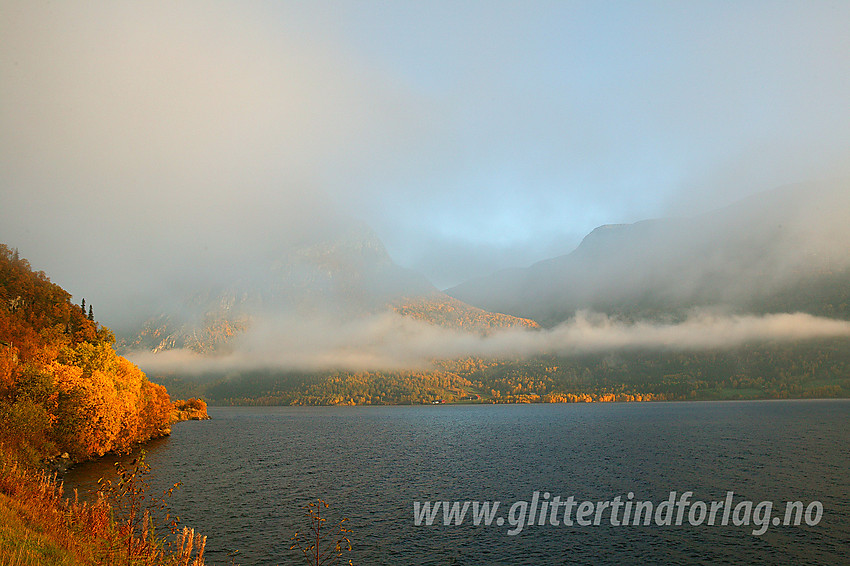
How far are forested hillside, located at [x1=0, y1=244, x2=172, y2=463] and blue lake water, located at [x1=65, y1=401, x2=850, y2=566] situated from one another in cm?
621

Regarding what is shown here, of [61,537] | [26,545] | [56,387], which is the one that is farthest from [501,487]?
[56,387]

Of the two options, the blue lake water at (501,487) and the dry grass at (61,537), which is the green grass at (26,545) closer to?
the dry grass at (61,537)

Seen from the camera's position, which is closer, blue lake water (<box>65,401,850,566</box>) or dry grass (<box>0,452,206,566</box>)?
dry grass (<box>0,452,206,566</box>)

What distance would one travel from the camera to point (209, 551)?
3772 cm

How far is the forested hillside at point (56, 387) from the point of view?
60.6 m

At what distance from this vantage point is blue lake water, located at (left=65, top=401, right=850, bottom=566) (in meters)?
38.7

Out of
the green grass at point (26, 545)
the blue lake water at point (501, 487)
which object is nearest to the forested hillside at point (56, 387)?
the blue lake water at point (501, 487)

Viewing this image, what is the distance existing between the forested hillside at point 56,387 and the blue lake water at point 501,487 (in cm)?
621

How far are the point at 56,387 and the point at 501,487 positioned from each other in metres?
70.4

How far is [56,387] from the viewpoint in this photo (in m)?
67.0

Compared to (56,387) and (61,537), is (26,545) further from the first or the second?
(56,387)

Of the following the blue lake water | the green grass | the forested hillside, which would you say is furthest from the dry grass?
the forested hillside

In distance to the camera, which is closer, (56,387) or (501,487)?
(501,487)

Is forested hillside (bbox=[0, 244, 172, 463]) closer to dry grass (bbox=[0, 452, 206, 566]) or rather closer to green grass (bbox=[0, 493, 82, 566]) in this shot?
dry grass (bbox=[0, 452, 206, 566])
